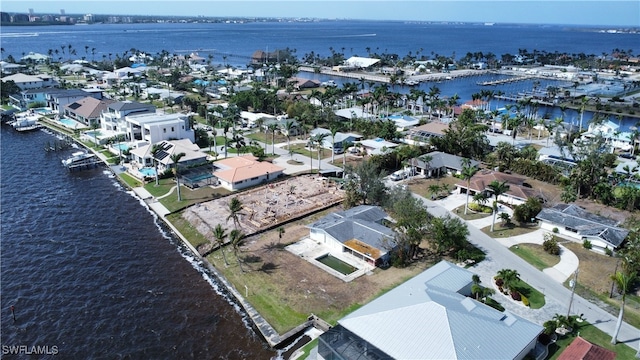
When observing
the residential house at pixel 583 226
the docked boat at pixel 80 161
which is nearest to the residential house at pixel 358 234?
the residential house at pixel 583 226

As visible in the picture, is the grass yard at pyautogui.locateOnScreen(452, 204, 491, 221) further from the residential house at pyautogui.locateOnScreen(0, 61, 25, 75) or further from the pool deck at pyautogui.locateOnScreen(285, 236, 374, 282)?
the residential house at pyautogui.locateOnScreen(0, 61, 25, 75)

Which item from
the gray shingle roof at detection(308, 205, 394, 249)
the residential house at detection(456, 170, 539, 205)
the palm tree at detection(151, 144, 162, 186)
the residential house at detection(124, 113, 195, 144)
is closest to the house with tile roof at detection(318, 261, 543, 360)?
the gray shingle roof at detection(308, 205, 394, 249)

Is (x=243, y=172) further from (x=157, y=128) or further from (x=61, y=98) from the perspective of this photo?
(x=61, y=98)

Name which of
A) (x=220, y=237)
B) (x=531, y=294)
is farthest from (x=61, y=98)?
(x=531, y=294)

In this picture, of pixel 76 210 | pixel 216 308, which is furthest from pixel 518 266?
pixel 76 210

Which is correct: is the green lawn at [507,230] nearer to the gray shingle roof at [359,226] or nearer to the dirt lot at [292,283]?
the dirt lot at [292,283]
